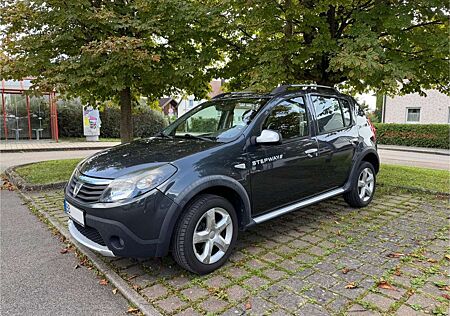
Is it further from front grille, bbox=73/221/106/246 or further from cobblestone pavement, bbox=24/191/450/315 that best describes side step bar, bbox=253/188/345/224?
front grille, bbox=73/221/106/246

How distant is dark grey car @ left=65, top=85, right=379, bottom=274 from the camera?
2.96 metres

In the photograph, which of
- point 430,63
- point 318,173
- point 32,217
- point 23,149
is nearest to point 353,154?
point 318,173

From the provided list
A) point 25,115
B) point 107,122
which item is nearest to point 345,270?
point 25,115

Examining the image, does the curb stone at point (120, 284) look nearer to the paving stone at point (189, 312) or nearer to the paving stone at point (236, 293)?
the paving stone at point (189, 312)

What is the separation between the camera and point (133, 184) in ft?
9.73

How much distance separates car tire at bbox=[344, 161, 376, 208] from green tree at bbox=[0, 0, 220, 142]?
3507 millimetres

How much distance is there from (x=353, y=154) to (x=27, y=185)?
590cm

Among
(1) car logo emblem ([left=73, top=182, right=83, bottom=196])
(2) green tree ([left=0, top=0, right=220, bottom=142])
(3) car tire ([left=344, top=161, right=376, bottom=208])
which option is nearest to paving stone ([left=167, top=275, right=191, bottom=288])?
(1) car logo emblem ([left=73, top=182, right=83, bottom=196])

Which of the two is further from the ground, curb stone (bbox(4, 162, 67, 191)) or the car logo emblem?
the car logo emblem

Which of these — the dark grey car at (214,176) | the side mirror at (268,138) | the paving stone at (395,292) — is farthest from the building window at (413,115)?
the paving stone at (395,292)

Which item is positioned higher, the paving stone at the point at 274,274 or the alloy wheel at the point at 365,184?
the alloy wheel at the point at 365,184

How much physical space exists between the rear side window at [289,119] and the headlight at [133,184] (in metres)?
1.39

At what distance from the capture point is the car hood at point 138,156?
3.14 metres

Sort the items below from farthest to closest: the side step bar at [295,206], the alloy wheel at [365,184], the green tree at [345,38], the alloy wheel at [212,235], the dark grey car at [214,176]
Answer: the green tree at [345,38] → the alloy wheel at [365,184] → the side step bar at [295,206] → the alloy wheel at [212,235] → the dark grey car at [214,176]
